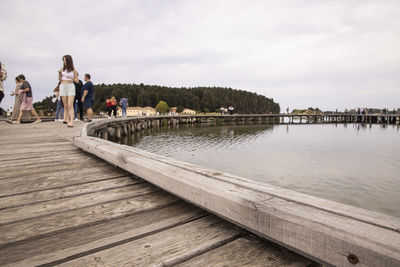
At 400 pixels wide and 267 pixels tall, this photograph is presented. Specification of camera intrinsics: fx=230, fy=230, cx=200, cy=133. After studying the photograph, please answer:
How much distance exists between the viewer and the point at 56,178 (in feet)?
6.97

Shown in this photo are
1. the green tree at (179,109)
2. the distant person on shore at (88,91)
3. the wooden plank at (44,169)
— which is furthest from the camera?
the green tree at (179,109)

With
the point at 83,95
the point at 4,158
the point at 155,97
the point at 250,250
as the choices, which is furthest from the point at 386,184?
the point at 155,97

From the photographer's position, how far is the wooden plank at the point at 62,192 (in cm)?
159

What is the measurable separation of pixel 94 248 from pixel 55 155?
2.62m

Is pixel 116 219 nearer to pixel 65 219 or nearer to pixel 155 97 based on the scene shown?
pixel 65 219

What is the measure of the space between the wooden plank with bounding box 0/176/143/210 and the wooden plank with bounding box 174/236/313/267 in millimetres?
1173

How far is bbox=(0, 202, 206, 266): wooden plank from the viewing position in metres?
0.98

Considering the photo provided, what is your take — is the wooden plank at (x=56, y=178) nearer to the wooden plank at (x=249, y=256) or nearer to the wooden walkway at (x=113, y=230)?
the wooden walkway at (x=113, y=230)

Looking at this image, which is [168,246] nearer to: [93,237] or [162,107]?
[93,237]

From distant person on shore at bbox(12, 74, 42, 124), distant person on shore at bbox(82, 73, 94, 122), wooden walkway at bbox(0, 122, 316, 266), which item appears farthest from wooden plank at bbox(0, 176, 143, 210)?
distant person on shore at bbox(82, 73, 94, 122)

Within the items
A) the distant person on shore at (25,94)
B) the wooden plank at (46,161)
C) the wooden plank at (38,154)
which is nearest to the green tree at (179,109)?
the distant person on shore at (25,94)

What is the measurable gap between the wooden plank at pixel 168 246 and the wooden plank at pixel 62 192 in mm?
896

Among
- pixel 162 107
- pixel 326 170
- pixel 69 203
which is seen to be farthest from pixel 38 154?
pixel 162 107

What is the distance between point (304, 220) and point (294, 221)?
0.04 m
